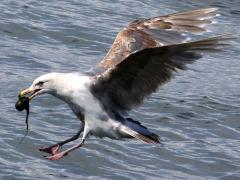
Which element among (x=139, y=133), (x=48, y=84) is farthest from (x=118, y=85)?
(x=48, y=84)

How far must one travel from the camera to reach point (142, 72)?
24.9ft

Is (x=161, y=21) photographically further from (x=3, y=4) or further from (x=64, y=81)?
(x=3, y=4)

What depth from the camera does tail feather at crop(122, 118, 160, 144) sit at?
784cm

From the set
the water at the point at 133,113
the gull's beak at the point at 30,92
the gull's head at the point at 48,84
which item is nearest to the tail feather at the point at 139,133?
the gull's head at the point at 48,84

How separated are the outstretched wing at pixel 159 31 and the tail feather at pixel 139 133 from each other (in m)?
0.76

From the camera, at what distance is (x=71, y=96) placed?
7.84 metres

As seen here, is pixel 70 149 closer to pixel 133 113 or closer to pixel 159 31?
pixel 159 31

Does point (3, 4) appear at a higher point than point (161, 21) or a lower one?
lower

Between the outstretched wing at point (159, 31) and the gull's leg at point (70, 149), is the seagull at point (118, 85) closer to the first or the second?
the gull's leg at point (70, 149)

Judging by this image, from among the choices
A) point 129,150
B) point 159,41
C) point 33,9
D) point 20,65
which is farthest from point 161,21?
point 33,9

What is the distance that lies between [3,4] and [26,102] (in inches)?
231

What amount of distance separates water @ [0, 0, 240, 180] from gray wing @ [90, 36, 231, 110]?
1.37m

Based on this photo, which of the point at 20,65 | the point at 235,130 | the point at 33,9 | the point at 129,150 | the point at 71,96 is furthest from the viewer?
the point at 33,9

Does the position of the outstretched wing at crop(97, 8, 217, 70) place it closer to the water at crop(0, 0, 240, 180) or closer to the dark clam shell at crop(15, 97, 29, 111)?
the dark clam shell at crop(15, 97, 29, 111)
